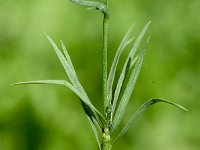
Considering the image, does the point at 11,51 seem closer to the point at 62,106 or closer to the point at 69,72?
the point at 62,106

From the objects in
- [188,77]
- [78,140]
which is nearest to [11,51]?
[78,140]

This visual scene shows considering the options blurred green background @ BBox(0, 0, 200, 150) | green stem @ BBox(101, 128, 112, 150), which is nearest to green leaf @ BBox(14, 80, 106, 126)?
green stem @ BBox(101, 128, 112, 150)

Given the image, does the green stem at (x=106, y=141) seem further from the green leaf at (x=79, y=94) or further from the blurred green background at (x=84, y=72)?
the blurred green background at (x=84, y=72)

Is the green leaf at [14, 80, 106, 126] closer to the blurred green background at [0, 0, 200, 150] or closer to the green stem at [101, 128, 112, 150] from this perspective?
the green stem at [101, 128, 112, 150]

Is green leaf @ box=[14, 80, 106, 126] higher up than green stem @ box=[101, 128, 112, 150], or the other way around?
green leaf @ box=[14, 80, 106, 126]

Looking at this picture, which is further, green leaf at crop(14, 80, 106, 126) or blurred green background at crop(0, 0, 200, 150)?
blurred green background at crop(0, 0, 200, 150)

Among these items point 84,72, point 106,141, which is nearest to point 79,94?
point 106,141

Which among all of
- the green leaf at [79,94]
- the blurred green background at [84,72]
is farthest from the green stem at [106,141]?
the blurred green background at [84,72]

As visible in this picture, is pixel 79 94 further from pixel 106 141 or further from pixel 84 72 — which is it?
pixel 84 72

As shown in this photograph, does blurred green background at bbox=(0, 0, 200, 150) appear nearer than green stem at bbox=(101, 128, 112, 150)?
No
